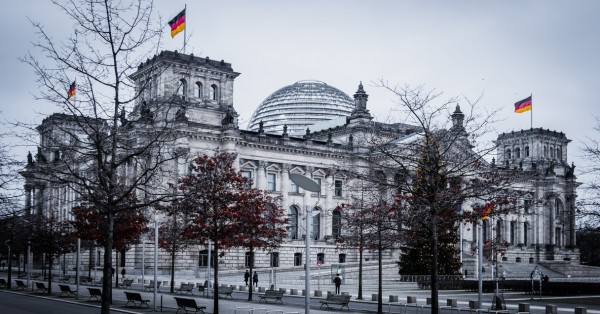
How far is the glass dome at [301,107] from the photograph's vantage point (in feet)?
386

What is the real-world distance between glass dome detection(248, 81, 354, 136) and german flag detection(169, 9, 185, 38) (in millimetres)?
51710

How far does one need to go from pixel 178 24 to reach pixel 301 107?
5565cm

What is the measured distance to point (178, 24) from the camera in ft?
213

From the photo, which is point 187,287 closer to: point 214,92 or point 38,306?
point 38,306

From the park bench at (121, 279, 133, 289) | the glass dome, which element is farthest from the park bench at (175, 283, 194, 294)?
the glass dome

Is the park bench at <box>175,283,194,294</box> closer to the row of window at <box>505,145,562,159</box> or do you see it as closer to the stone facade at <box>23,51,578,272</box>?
the stone facade at <box>23,51,578,272</box>

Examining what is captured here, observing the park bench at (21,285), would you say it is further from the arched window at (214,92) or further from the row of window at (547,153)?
the row of window at (547,153)

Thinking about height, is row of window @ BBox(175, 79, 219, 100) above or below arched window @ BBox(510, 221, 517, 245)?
above

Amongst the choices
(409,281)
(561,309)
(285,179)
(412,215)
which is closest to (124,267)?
(285,179)

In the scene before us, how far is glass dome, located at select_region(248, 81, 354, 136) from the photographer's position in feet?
386

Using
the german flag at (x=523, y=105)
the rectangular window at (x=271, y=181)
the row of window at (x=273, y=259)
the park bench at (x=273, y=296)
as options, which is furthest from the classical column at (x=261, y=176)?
the park bench at (x=273, y=296)

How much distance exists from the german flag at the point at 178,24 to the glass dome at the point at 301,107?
170 feet

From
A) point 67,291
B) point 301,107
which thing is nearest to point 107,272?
point 67,291

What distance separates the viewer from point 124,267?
77.8 metres
